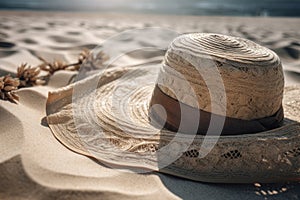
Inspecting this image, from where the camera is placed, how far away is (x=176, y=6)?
1329 centimetres

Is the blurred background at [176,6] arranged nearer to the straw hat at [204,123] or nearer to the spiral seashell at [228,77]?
the straw hat at [204,123]

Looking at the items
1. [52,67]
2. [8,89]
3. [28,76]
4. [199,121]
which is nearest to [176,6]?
[52,67]

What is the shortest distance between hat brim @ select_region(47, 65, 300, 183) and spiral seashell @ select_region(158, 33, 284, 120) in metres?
0.17

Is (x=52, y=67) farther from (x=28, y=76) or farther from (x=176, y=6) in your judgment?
(x=176, y=6)

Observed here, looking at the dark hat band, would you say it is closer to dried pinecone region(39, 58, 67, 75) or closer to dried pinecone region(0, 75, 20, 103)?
dried pinecone region(0, 75, 20, 103)

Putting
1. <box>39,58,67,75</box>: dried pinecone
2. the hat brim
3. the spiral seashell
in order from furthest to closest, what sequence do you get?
<box>39,58,67,75</box>: dried pinecone < the spiral seashell < the hat brim

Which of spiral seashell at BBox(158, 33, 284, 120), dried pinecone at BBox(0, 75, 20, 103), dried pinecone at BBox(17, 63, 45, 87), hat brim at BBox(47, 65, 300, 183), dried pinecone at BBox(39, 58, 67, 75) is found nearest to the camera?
hat brim at BBox(47, 65, 300, 183)

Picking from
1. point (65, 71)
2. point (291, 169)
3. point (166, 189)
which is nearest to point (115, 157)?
point (166, 189)

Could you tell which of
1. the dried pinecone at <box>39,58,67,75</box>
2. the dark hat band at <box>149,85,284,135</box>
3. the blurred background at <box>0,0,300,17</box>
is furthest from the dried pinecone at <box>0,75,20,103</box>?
the blurred background at <box>0,0,300,17</box>

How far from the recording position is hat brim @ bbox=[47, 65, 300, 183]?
1.56 m

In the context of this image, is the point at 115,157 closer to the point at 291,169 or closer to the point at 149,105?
the point at 149,105

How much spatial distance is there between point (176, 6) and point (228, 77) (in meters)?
12.2

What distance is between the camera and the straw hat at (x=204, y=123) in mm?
1570

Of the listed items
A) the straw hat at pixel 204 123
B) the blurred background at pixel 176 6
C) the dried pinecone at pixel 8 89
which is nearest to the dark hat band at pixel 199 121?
the straw hat at pixel 204 123
